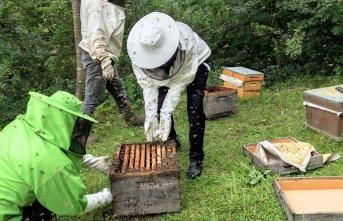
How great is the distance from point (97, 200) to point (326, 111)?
96.6 inches

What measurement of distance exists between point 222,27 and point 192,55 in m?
4.81

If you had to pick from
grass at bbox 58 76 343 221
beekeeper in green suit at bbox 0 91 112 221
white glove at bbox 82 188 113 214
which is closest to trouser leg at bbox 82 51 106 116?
grass at bbox 58 76 343 221

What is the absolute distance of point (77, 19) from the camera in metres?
4.67

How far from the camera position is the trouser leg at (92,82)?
3992mm

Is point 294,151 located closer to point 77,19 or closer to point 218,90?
point 218,90

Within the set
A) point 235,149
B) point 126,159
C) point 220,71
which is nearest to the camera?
point 126,159

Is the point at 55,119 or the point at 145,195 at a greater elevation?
the point at 55,119

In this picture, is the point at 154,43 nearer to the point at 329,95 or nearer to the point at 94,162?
the point at 94,162

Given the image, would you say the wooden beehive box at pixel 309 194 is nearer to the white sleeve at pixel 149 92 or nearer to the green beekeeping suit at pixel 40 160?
the white sleeve at pixel 149 92

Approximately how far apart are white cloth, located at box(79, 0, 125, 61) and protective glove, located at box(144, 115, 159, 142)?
1.00 metres

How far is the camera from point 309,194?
2744 mm

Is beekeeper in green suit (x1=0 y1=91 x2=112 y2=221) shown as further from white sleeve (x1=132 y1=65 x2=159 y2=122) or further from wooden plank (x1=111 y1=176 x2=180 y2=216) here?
white sleeve (x1=132 y1=65 x2=159 y2=122)

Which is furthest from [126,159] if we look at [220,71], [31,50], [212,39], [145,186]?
[212,39]

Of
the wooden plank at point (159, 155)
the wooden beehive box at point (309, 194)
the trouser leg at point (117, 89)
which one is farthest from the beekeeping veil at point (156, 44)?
the trouser leg at point (117, 89)
